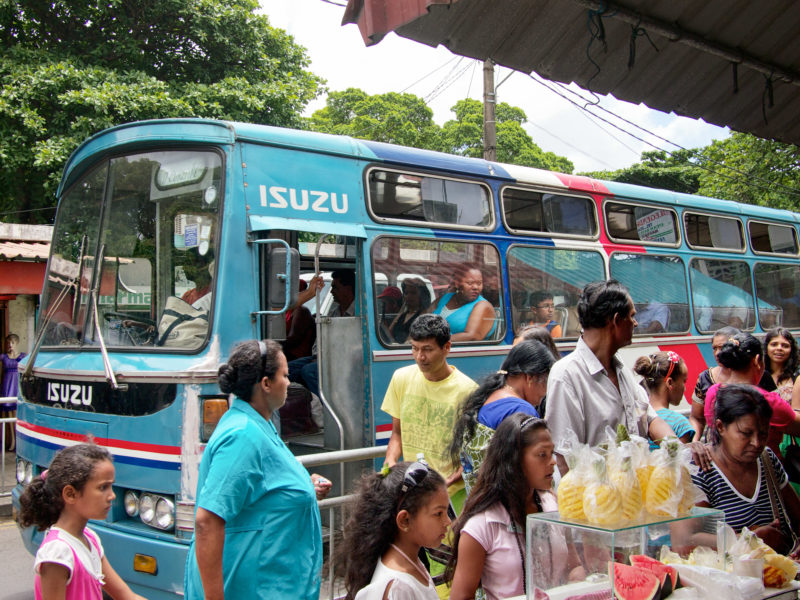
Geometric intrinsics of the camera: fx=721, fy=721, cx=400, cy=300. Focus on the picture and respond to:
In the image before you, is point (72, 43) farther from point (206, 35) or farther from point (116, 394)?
point (116, 394)

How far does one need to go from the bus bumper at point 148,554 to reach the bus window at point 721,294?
649 cm

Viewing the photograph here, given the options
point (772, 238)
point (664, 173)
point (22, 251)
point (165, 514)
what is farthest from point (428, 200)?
point (664, 173)

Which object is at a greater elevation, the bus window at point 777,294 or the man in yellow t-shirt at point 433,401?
the bus window at point 777,294

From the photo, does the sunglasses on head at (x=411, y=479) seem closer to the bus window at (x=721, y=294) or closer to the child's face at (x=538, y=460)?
the child's face at (x=538, y=460)

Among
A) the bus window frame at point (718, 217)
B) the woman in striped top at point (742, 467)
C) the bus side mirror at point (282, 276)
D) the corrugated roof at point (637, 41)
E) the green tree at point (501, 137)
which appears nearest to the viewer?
the woman in striped top at point (742, 467)

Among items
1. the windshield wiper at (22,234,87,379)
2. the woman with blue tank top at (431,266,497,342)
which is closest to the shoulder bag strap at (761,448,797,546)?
the woman with blue tank top at (431,266,497,342)

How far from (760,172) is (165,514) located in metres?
19.0

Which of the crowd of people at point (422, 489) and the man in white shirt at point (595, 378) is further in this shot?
the man in white shirt at point (595, 378)

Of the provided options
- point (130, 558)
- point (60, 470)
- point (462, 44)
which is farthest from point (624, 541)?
point (130, 558)

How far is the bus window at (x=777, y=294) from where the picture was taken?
378 inches

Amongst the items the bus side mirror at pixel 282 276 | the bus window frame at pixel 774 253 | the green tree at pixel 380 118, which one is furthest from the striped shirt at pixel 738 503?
the green tree at pixel 380 118

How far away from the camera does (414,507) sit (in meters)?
2.49

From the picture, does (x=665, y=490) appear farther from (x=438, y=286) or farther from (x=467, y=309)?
(x=467, y=309)

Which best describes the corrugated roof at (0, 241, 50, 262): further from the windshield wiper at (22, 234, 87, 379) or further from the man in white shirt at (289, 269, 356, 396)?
the man in white shirt at (289, 269, 356, 396)
